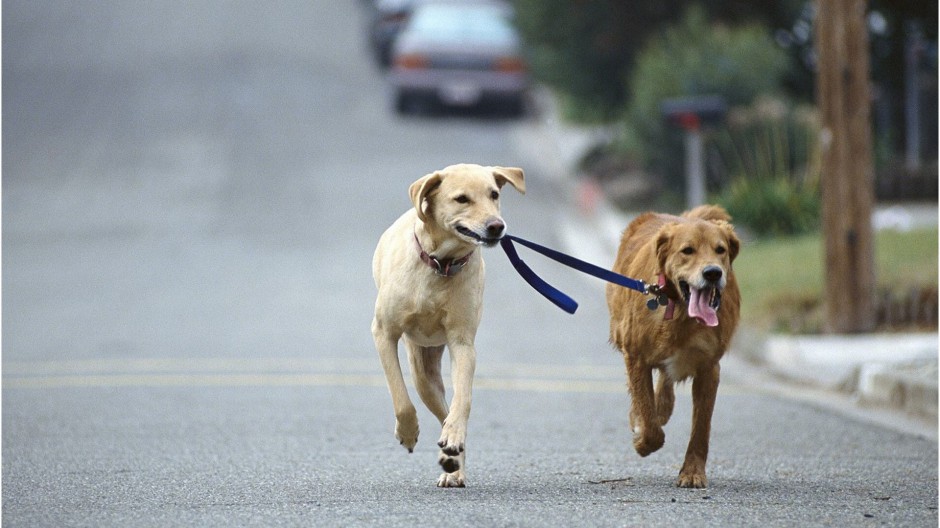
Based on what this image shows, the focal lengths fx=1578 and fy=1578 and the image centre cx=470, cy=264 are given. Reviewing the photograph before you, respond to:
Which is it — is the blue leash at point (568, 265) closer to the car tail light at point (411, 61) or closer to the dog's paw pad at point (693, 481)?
the dog's paw pad at point (693, 481)

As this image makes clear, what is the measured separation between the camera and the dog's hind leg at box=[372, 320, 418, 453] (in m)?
7.38

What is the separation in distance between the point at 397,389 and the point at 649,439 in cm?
131

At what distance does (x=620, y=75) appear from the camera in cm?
2883

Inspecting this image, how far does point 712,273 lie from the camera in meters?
7.11

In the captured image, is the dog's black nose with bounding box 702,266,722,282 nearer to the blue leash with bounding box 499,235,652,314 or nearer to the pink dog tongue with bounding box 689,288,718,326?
the pink dog tongue with bounding box 689,288,718,326

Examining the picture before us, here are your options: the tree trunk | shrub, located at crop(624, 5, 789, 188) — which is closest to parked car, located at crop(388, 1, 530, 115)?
shrub, located at crop(624, 5, 789, 188)

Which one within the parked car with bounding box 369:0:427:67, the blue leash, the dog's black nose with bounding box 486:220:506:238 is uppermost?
the parked car with bounding box 369:0:427:67

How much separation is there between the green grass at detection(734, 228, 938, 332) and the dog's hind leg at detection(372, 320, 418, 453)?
27.3ft

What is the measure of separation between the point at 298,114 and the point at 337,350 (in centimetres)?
1879

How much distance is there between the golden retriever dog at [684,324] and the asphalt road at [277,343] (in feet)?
1.10

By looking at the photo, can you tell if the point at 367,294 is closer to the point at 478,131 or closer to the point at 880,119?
the point at 478,131

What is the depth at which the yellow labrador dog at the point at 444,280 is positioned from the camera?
274 inches

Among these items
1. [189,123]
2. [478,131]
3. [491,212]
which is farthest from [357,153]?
[491,212]

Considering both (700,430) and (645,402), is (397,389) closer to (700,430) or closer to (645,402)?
(645,402)
